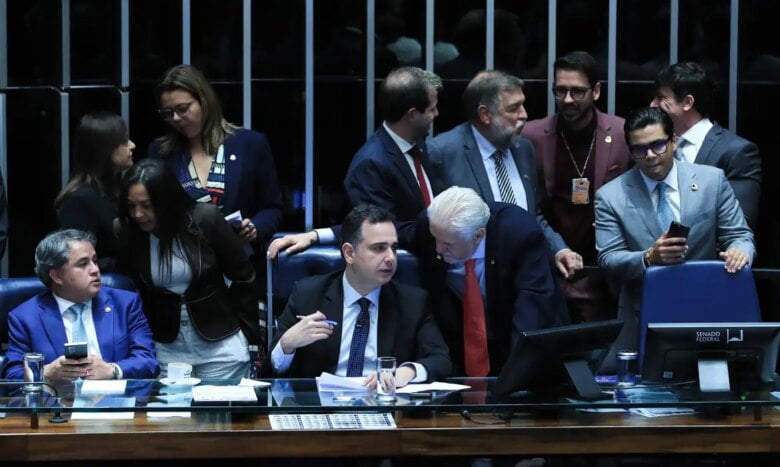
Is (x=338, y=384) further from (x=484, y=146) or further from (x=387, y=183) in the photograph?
(x=484, y=146)

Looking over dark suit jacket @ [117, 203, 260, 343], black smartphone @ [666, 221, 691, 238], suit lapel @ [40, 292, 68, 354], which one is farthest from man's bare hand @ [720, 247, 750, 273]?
suit lapel @ [40, 292, 68, 354]

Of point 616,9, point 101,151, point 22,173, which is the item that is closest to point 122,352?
point 101,151

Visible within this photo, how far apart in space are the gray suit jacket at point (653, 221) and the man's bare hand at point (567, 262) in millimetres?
117

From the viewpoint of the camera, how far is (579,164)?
227 inches

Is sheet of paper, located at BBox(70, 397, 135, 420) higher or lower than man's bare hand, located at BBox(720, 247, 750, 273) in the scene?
lower

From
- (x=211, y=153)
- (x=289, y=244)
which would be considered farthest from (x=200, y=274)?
(x=211, y=153)

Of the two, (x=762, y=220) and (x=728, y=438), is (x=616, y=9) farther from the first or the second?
(x=728, y=438)

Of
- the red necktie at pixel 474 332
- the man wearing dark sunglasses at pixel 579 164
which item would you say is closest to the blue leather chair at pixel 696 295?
the red necktie at pixel 474 332

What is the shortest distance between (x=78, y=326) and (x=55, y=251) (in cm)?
27

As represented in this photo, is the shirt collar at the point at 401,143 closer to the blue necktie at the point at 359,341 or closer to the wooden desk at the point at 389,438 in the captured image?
the blue necktie at the point at 359,341

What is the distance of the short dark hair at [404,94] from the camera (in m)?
5.52

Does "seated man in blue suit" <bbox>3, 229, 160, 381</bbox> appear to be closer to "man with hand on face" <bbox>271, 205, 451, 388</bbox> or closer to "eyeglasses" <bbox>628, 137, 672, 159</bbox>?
"man with hand on face" <bbox>271, 205, 451, 388</bbox>

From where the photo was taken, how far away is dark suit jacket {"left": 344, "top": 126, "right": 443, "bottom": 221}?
5.46m

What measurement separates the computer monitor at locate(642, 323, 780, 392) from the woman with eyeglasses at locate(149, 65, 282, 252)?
6.17ft
